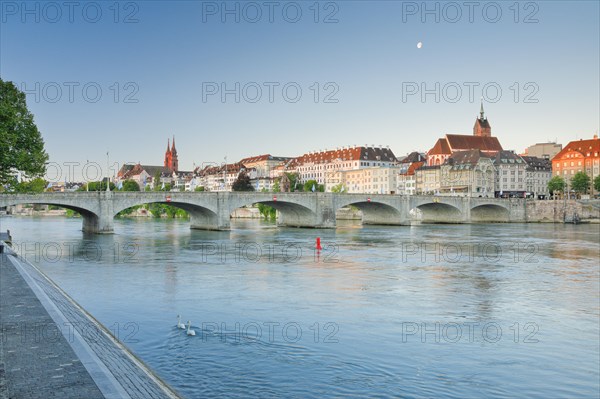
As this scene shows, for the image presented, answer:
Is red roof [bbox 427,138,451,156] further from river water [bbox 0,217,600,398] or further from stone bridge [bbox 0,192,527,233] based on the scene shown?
river water [bbox 0,217,600,398]

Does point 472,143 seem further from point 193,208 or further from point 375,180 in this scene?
point 193,208

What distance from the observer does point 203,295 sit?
2248 centimetres

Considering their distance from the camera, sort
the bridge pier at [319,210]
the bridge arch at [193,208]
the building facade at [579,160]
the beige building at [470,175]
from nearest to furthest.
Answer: the bridge arch at [193,208] < the bridge pier at [319,210] < the building facade at [579,160] < the beige building at [470,175]

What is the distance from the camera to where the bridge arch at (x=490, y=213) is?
97500 mm

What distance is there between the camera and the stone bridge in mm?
56138

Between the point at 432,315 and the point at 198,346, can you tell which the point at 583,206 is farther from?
the point at 198,346

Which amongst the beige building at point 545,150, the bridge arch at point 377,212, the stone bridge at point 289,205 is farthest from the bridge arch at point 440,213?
the beige building at point 545,150

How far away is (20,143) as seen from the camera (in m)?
34.3

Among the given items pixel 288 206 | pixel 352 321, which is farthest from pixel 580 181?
pixel 352 321

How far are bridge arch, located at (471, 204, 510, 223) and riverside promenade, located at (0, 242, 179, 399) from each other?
295 ft

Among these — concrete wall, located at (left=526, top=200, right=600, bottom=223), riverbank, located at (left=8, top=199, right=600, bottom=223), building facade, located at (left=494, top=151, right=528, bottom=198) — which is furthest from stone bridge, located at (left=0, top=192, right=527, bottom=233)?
building facade, located at (left=494, top=151, right=528, bottom=198)

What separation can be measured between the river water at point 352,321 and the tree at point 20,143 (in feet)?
17.8

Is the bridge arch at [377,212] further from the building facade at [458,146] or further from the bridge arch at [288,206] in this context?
the building facade at [458,146]

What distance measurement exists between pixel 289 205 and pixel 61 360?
6298 cm
